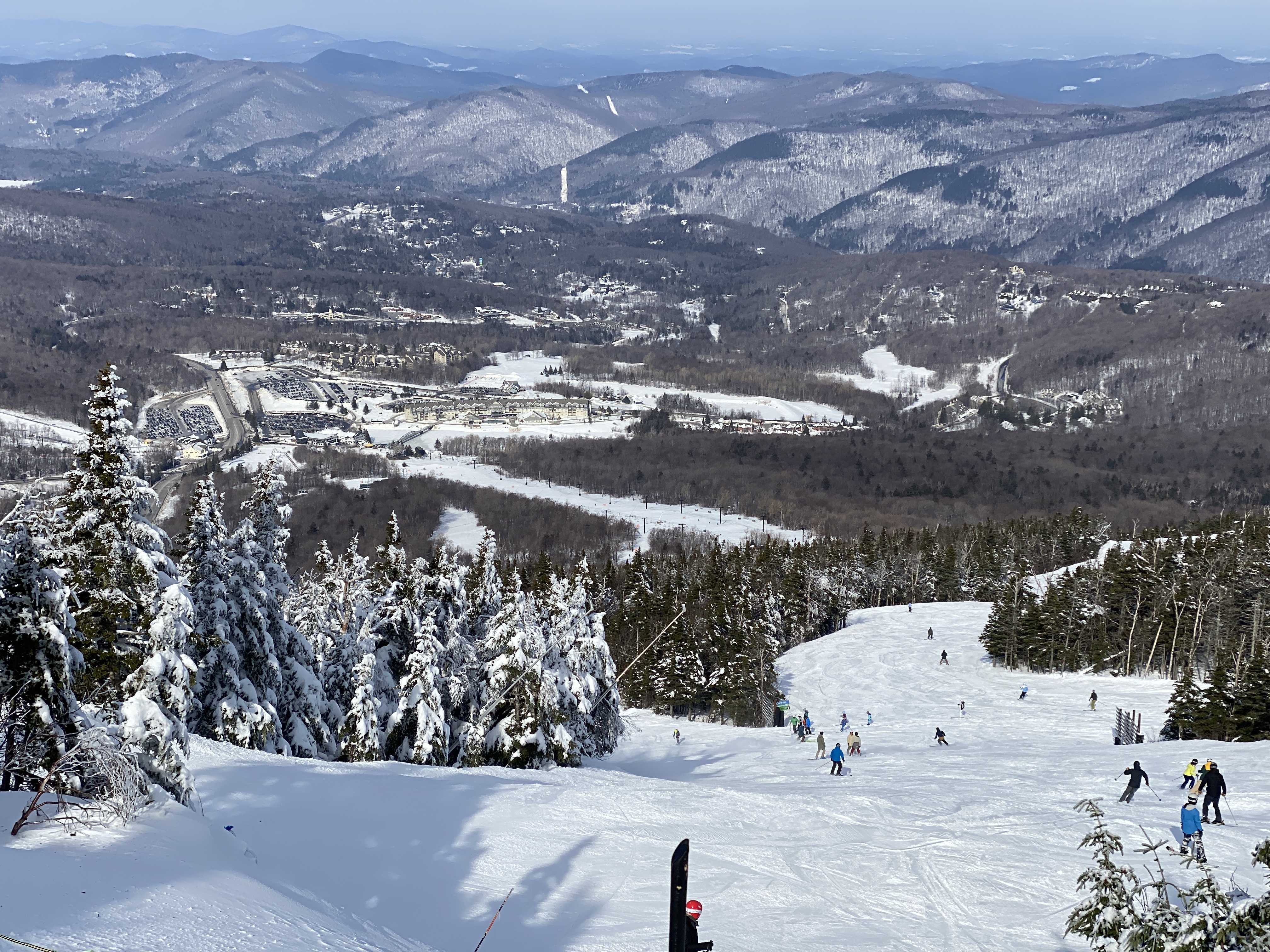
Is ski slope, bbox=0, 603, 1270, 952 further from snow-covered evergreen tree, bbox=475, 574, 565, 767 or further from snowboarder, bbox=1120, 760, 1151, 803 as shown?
snow-covered evergreen tree, bbox=475, 574, 565, 767

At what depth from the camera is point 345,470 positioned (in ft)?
511

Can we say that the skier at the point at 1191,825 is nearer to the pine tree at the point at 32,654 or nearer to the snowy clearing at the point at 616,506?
the pine tree at the point at 32,654

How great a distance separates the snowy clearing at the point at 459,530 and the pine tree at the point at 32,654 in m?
99.1

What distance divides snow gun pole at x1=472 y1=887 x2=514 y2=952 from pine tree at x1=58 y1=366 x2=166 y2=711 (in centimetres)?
717

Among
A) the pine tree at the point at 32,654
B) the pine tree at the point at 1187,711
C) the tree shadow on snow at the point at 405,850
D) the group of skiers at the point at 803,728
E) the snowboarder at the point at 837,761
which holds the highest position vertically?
the pine tree at the point at 32,654

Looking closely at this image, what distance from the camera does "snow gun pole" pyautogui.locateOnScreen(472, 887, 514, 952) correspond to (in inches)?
610

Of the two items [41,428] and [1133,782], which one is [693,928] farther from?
[41,428]

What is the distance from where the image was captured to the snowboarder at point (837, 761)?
32.0 metres

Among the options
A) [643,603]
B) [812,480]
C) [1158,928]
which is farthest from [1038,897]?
[812,480]

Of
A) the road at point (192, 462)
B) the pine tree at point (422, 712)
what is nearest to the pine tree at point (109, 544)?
the pine tree at point (422, 712)

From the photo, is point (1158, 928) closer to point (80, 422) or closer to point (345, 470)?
point (345, 470)

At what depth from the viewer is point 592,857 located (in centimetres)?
2034

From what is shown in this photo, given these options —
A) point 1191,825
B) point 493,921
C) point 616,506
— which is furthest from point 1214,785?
point 616,506

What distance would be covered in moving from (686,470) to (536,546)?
1750 inches
